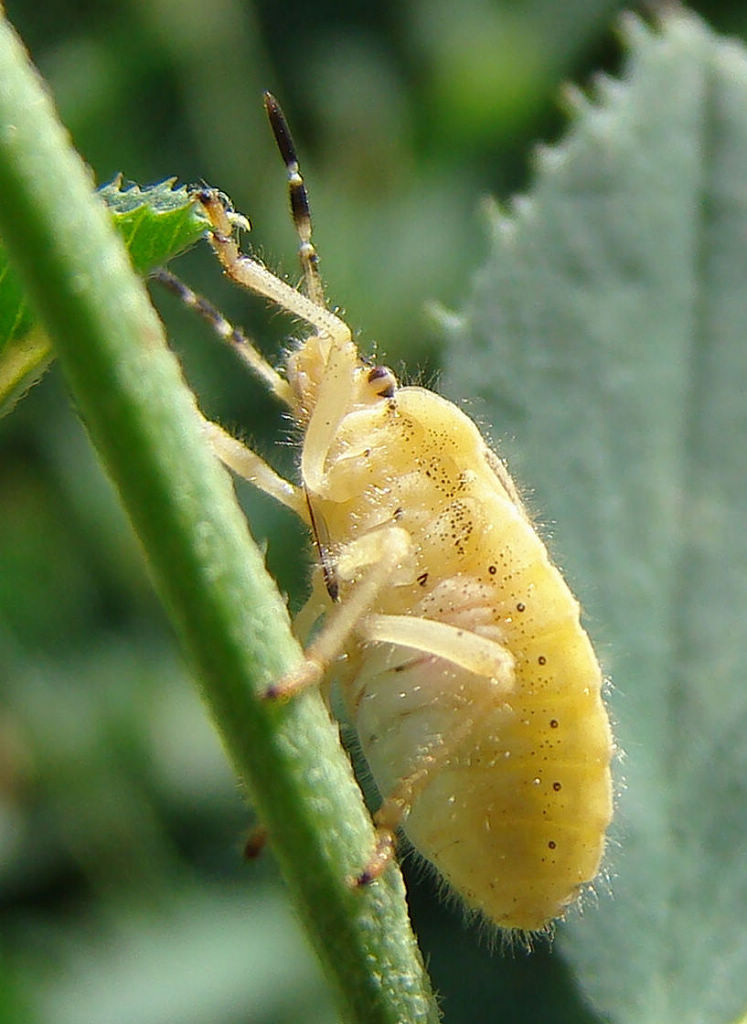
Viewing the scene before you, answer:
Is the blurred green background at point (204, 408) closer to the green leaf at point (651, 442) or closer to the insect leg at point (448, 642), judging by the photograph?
the green leaf at point (651, 442)

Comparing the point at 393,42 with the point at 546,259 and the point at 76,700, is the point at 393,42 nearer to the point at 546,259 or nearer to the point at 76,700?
the point at 76,700

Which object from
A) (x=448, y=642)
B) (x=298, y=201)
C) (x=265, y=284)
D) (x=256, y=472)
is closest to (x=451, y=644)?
(x=448, y=642)

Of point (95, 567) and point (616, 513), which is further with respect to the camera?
point (95, 567)

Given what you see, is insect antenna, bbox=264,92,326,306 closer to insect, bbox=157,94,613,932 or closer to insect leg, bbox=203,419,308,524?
insect, bbox=157,94,613,932

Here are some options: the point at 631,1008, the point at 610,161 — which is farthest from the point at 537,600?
the point at 610,161

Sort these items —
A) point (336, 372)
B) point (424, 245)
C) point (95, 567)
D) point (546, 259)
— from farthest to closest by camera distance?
point (424, 245)
point (95, 567)
point (546, 259)
point (336, 372)

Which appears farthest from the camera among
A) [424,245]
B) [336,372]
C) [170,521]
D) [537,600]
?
[424,245]

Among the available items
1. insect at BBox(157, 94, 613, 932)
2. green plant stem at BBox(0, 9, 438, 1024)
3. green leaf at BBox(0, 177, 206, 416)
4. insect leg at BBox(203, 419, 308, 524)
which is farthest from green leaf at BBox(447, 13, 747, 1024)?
green plant stem at BBox(0, 9, 438, 1024)

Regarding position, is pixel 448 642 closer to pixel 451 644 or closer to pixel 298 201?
pixel 451 644
